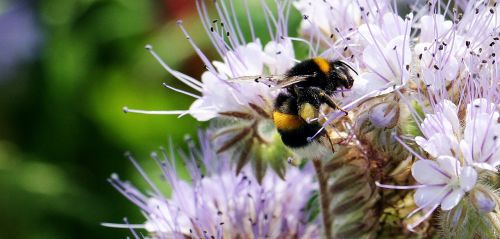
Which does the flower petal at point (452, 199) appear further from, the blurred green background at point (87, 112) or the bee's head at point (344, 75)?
the blurred green background at point (87, 112)

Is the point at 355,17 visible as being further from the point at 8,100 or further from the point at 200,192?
the point at 8,100

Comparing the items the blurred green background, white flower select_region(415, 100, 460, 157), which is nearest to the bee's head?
white flower select_region(415, 100, 460, 157)

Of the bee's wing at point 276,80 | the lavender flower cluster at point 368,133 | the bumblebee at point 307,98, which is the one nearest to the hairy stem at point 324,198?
the lavender flower cluster at point 368,133

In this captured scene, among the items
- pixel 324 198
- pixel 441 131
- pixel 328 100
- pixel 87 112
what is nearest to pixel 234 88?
pixel 328 100

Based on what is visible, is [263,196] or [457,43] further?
[263,196]

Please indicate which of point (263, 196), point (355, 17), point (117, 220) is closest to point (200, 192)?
point (263, 196)

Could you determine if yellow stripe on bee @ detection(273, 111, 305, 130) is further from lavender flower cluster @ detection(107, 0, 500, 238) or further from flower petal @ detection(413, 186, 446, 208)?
flower petal @ detection(413, 186, 446, 208)

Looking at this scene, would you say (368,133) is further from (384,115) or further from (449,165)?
(449,165)
